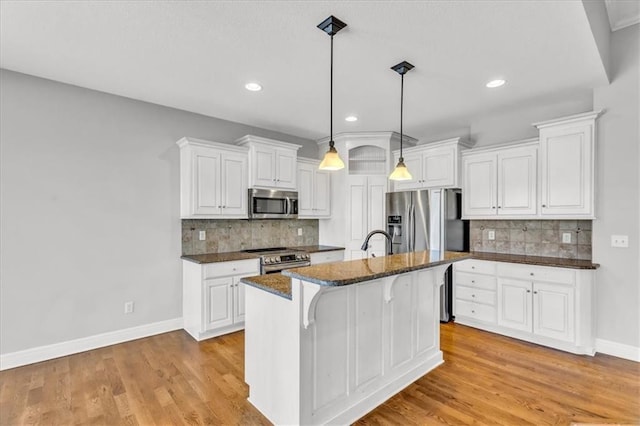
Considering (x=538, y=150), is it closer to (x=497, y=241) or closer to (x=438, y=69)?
(x=497, y=241)

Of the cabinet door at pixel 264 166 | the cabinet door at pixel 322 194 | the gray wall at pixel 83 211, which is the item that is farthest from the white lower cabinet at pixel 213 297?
the cabinet door at pixel 322 194

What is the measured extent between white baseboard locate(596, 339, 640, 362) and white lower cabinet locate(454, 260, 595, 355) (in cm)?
10

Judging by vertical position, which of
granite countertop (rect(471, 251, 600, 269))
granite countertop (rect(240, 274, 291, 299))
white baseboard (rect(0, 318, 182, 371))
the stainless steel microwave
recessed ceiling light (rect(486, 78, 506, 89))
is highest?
recessed ceiling light (rect(486, 78, 506, 89))

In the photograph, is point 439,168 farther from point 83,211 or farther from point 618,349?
point 83,211

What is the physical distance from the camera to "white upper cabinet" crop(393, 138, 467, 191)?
14.0 feet

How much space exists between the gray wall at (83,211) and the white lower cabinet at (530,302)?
359cm

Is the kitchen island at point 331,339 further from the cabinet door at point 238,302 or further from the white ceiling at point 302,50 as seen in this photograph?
the white ceiling at point 302,50

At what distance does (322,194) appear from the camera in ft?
16.8

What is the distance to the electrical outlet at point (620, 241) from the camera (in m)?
3.06

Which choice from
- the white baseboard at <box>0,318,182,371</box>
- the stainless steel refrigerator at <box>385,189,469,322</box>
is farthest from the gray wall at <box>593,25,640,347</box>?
the white baseboard at <box>0,318,182,371</box>

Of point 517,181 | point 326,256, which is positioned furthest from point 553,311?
point 326,256

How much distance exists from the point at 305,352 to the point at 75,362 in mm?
2545

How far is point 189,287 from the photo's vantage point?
377 cm

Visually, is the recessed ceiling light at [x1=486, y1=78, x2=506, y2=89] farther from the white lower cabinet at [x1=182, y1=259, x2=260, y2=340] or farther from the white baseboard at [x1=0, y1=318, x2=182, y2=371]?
the white baseboard at [x1=0, y1=318, x2=182, y2=371]
